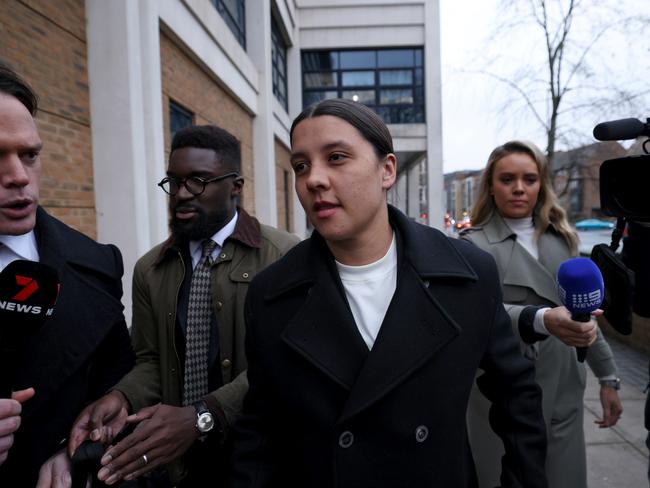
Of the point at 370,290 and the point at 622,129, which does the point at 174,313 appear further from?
the point at 622,129

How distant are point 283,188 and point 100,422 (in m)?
16.1

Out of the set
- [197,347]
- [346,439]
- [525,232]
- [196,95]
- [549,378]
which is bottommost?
[549,378]

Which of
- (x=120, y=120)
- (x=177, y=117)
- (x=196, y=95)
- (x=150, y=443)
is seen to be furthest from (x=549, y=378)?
(x=196, y=95)

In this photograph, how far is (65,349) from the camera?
1.54 meters

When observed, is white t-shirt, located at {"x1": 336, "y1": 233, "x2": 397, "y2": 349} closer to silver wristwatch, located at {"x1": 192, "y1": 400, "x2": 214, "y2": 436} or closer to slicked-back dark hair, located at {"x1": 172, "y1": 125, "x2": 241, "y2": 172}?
silver wristwatch, located at {"x1": 192, "y1": 400, "x2": 214, "y2": 436}

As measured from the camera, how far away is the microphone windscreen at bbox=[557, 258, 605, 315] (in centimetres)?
164

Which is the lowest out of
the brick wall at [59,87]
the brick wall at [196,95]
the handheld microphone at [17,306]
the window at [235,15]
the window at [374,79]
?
the handheld microphone at [17,306]

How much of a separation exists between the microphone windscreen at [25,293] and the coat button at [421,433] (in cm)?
117

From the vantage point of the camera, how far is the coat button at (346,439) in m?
1.46

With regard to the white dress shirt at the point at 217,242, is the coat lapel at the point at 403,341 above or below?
below

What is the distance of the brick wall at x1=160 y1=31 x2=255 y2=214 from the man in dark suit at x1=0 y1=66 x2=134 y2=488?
4.97 metres

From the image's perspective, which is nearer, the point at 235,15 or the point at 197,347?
the point at 197,347

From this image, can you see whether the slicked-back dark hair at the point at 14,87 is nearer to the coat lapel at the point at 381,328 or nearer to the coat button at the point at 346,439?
the coat lapel at the point at 381,328

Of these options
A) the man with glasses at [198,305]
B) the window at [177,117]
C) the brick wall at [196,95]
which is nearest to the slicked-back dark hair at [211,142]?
the man with glasses at [198,305]
